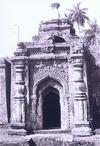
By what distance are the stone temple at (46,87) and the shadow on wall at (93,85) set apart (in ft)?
0.16

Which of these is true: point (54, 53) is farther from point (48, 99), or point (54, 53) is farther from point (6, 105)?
point (6, 105)

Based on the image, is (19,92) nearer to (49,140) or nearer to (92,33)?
(49,140)

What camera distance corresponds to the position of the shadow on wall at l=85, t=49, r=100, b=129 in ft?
41.2

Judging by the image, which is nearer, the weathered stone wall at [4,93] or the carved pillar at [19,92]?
the carved pillar at [19,92]

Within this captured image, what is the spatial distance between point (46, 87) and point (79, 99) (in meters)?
1.66

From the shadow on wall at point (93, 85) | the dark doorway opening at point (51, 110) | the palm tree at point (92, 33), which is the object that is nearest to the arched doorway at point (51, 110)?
the dark doorway opening at point (51, 110)

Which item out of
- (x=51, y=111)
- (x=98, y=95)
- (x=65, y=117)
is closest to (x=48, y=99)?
(x=51, y=111)

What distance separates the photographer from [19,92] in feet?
37.7

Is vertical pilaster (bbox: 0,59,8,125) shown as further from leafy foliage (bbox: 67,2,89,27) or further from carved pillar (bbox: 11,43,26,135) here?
leafy foliage (bbox: 67,2,89,27)

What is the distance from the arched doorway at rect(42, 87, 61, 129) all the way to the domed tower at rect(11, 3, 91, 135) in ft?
0.80

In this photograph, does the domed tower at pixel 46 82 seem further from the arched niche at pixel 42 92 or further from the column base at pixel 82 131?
the column base at pixel 82 131

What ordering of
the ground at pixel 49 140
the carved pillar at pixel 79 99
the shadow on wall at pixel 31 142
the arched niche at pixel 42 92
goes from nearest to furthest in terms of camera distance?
the ground at pixel 49 140
the shadow on wall at pixel 31 142
the carved pillar at pixel 79 99
the arched niche at pixel 42 92

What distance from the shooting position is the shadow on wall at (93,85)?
12.6 meters

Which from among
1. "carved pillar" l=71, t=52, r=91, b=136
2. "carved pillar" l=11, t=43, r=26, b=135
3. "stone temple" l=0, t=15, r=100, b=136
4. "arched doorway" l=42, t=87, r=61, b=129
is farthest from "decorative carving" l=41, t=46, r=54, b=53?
"arched doorway" l=42, t=87, r=61, b=129
